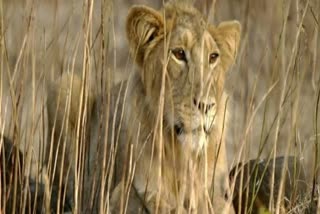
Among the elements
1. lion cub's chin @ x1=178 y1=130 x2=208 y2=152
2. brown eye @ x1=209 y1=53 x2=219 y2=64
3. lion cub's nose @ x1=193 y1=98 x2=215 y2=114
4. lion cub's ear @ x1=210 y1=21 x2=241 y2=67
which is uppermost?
lion cub's ear @ x1=210 y1=21 x2=241 y2=67

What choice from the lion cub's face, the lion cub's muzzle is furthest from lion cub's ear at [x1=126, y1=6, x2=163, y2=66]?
the lion cub's muzzle

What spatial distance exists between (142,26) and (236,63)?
715mm

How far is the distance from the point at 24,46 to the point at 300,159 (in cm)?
104

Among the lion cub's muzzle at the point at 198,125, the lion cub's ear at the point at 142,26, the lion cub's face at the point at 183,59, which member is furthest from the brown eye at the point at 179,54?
the lion cub's muzzle at the point at 198,125

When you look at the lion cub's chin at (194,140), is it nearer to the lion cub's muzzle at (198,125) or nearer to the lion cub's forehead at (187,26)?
the lion cub's muzzle at (198,125)

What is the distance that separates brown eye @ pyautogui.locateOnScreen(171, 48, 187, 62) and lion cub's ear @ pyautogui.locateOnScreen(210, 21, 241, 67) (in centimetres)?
21

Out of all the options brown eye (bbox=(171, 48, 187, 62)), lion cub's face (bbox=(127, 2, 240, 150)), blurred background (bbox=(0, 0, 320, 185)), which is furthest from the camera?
brown eye (bbox=(171, 48, 187, 62))

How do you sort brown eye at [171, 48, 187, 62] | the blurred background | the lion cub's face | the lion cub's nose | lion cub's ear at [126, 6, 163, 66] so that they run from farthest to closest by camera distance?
lion cub's ear at [126, 6, 163, 66] → brown eye at [171, 48, 187, 62] → the lion cub's face → the lion cub's nose → the blurred background

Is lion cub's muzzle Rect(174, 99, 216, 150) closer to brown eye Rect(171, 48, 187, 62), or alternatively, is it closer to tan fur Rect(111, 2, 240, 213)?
tan fur Rect(111, 2, 240, 213)

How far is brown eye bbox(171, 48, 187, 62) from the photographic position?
3656 millimetres

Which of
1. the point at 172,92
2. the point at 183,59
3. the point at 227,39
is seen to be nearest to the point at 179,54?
the point at 183,59

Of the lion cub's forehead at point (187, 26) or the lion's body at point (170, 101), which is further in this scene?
the lion cub's forehead at point (187, 26)

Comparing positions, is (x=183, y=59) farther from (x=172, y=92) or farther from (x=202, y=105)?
(x=202, y=105)

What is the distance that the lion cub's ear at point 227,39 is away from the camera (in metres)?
3.84
